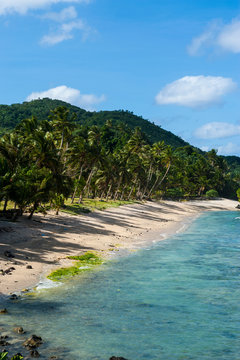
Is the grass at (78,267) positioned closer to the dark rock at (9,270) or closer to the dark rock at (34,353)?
the dark rock at (9,270)

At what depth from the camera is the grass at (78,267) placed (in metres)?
20.7

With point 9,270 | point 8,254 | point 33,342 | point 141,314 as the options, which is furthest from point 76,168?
point 33,342

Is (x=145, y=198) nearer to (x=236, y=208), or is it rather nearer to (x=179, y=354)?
(x=236, y=208)

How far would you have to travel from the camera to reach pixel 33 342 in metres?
12.0

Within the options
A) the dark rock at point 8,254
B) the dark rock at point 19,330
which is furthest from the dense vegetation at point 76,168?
the dark rock at point 19,330

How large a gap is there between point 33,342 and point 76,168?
5312 cm

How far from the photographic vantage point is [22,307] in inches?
609

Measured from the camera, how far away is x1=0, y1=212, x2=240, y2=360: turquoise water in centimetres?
1256

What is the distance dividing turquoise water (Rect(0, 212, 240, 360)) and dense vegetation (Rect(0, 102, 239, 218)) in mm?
13771

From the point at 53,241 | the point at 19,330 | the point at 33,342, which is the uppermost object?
the point at 53,241

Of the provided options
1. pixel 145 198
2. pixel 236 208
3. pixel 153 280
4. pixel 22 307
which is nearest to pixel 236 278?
pixel 153 280

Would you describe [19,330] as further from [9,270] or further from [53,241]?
[53,241]

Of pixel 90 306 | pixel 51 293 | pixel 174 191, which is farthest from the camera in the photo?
pixel 174 191

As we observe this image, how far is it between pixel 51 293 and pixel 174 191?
107 m
